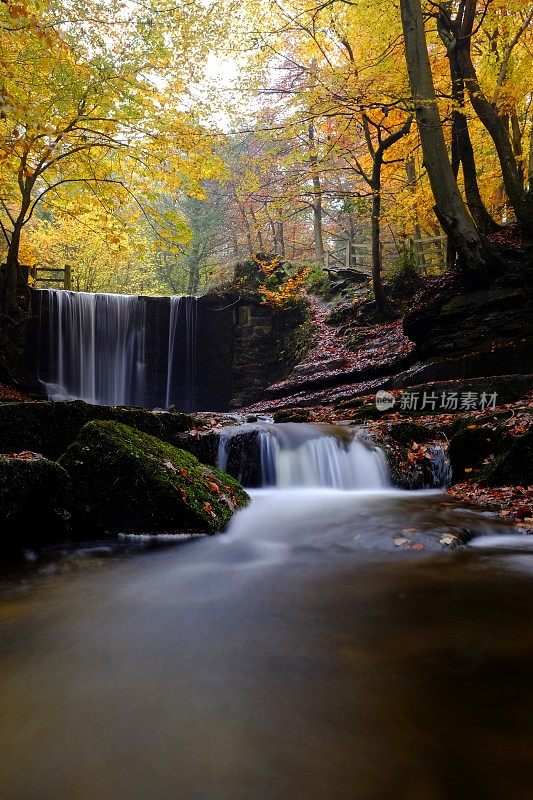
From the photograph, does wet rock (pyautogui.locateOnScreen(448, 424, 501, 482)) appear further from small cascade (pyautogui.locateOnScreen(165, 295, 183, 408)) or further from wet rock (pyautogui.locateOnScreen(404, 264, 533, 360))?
small cascade (pyautogui.locateOnScreen(165, 295, 183, 408))

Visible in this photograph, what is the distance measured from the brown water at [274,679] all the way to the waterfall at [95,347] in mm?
13035

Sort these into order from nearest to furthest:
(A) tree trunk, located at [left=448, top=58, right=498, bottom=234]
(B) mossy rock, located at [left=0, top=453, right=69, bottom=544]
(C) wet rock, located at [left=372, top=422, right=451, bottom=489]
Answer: (B) mossy rock, located at [left=0, top=453, right=69, bottom=544] < (C) wet rock, located at [left=372, top=422, right=451, bottom=489] < (A) tree trunk, located at [left=448, top=58, right=498, bottom=234]

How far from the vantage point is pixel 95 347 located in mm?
16781

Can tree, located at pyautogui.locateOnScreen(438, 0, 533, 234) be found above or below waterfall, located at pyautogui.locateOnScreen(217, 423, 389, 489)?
above

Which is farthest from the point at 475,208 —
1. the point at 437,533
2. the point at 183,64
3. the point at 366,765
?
the point at 366,765

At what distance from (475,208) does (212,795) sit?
1234 centimetres

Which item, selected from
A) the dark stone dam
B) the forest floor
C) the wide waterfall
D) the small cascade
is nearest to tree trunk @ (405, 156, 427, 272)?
the forest floor

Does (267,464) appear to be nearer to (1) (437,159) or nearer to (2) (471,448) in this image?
(2) (471,448)

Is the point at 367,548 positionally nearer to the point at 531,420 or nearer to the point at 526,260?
the point at 531,420

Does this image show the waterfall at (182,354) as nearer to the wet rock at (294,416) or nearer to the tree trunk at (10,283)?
the tree trunk at (10,283)

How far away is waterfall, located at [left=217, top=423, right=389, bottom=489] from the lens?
7.49 meters

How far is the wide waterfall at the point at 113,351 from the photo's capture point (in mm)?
15953

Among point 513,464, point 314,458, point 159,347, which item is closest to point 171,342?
point 159,347

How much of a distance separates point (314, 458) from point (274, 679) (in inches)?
222
